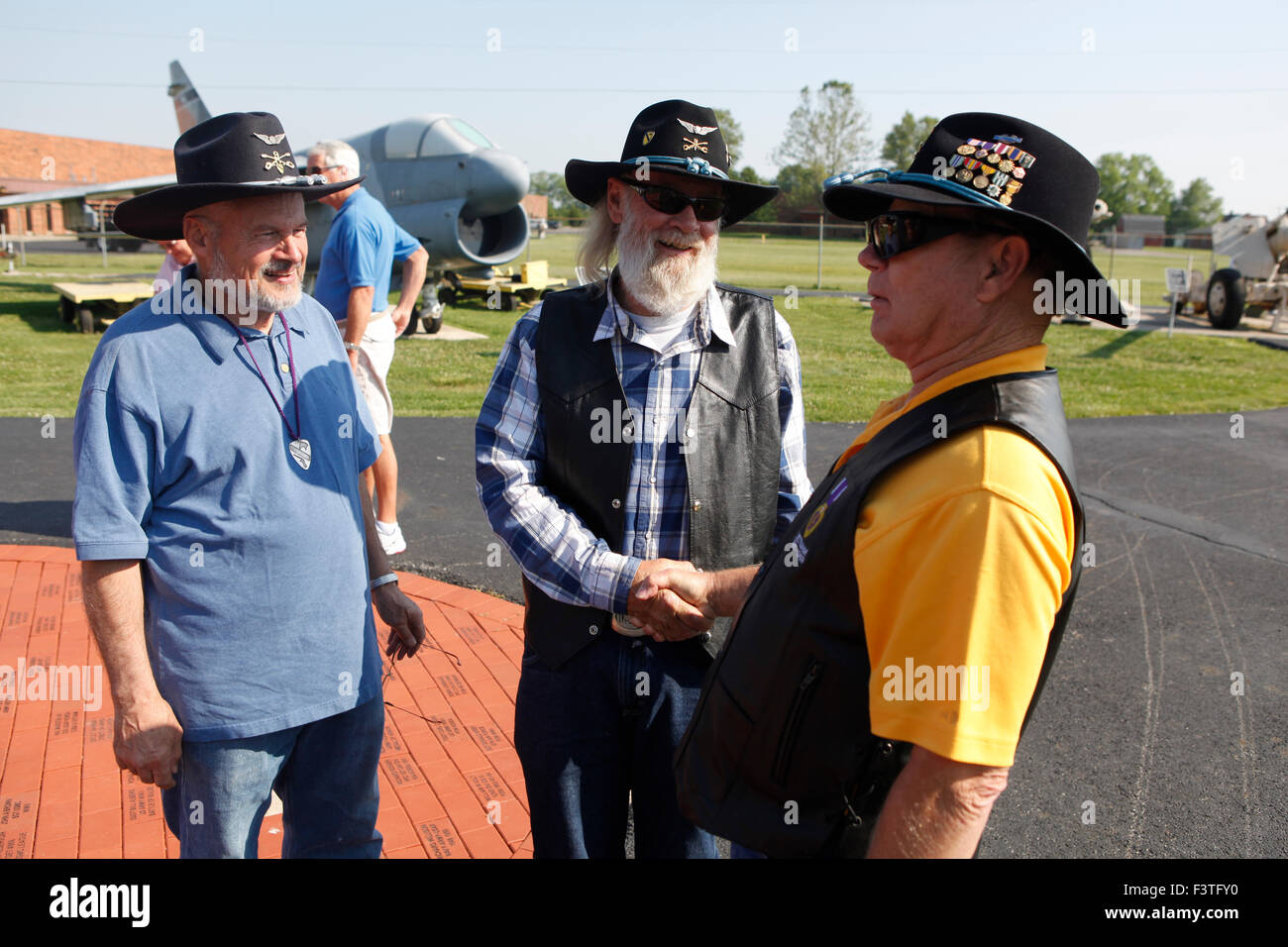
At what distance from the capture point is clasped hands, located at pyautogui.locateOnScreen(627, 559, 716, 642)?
2.19m

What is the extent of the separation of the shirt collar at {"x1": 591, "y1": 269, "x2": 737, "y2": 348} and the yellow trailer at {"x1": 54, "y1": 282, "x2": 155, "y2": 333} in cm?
1548

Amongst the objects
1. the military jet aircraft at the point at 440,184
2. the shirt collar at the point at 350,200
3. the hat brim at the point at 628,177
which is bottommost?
the hat brim at the point at 628,177

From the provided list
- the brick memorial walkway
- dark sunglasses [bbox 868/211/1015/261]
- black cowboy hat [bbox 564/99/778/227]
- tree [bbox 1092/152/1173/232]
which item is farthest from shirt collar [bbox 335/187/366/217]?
tree [bbox 1092/152/1173/232]

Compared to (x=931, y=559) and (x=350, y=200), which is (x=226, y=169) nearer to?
(x=931, y=559)

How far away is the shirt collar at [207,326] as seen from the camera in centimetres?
227

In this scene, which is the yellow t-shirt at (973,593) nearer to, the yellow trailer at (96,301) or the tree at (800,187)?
the yellow trailer at (96,301)

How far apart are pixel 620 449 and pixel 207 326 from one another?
1.05 metres

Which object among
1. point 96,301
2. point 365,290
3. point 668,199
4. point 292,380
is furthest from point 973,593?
point 96,301

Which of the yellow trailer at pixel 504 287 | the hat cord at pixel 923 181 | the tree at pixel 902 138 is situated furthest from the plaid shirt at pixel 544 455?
the tree at pixel 902 138

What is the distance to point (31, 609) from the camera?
491 centimetres

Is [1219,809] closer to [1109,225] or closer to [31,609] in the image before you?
[31,609]

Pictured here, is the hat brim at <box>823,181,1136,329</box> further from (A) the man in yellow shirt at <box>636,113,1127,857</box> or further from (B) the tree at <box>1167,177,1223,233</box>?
(B) the tree at <box>1167,177,1223,233</box>

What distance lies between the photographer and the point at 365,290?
5.62 m

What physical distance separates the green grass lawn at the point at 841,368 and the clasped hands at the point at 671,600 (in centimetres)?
761
